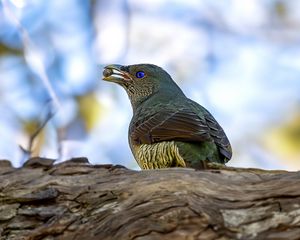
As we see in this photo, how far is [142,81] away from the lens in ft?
20.6

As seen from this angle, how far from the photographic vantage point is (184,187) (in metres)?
3.05

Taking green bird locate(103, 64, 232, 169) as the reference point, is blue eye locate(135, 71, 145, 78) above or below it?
above

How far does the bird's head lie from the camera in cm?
621

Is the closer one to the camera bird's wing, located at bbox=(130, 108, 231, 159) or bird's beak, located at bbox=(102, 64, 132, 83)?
bird's wing, located at bbox=(130, 108, 231, 159)

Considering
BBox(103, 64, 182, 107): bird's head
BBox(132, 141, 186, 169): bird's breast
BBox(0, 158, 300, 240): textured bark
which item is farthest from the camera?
BBox(103, 64, 182, 107): bird's head

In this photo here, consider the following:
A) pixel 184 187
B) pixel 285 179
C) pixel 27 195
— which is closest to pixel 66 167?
pixel 27 195

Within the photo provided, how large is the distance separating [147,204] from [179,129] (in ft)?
5.67

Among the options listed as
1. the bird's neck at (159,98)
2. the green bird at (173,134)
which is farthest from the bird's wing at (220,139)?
the bird's neck at (159,98)

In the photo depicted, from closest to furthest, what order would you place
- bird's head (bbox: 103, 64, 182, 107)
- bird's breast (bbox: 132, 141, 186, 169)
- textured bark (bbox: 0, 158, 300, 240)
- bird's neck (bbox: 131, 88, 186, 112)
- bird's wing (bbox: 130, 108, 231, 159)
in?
textured bark (bbox: 0, 158, 300, 240), bird's breast (bbox: 132, 141, 186, 169), bird's wing (bbox: 130, 108, 231, 159), bird's neck (bbox: 131, 88, 186, 112), bird's head (bbox: 103, 64, 182, 107)

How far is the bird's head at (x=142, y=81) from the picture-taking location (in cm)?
621

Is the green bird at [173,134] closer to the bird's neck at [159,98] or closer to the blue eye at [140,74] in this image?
the bird's neck at [159,98]

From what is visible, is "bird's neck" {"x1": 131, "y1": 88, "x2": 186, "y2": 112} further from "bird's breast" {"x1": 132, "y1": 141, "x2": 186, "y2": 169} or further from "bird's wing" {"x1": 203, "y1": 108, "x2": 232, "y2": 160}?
"bird's breast" {"x1": 132, "y1": 141, "x2": 186, "y2": 169}

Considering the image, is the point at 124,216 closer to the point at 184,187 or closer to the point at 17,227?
the point at 184,187

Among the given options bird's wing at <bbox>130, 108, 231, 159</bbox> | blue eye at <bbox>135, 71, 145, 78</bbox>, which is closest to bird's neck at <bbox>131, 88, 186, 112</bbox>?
blue eye at <bbox>135, 71, 145, 78</bbox>
